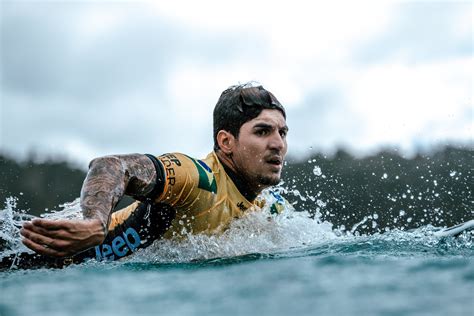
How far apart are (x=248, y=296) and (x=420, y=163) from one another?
1557 cm

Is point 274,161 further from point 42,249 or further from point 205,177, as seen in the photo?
point 42,249

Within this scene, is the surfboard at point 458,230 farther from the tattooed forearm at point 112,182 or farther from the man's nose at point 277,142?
the tattooed forearm at point 112,182

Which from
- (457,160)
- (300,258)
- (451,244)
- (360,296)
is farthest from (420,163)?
(360,296)

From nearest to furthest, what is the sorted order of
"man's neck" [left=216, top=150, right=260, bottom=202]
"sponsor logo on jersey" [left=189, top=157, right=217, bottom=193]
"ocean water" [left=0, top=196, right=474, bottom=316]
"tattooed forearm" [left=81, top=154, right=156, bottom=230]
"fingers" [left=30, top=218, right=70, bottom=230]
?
"ocean water" [left=0, top=196, right=474, bottom=316] < "fingers" [left=30, top=218, right=70, bottom=230] < "tattooed forearm" [left=81, top=154, right=156, bottom=230] < "sponsor logo on jersey" [left=189, top=157, right=217, bottom=193] < "man's neck" [left=216, top=150, right=260, bottom=202]

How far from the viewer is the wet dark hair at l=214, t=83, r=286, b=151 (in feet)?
19.4

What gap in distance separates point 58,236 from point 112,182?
0.68m

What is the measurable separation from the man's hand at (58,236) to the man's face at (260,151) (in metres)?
2.07

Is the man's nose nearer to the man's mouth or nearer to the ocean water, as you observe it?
the man's mouth

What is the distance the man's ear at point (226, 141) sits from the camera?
5.88m

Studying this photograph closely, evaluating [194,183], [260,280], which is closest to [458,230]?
[194,183]

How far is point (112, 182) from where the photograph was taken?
14.5ft

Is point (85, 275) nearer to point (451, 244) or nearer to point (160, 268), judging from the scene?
point (160, 268)

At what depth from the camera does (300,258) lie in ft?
14.9

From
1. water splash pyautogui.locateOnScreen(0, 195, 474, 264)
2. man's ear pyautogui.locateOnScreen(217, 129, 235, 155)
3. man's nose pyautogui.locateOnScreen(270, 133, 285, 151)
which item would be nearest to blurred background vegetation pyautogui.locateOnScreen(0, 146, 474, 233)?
water splash pyautogui.locateOnScreen(0, 195, 474, 264)
